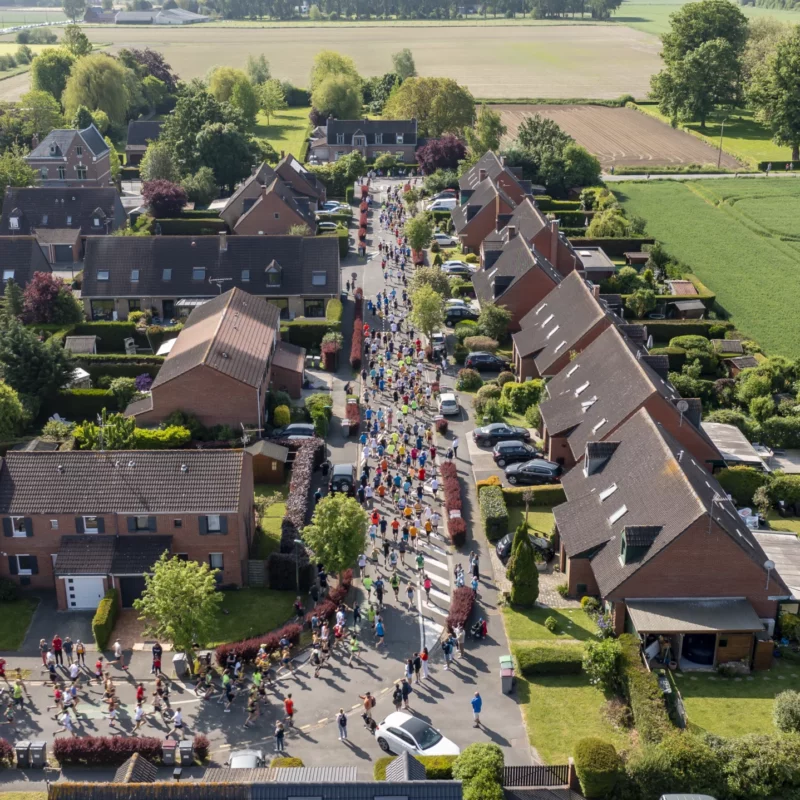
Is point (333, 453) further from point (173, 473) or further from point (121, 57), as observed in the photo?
point (121, 57)

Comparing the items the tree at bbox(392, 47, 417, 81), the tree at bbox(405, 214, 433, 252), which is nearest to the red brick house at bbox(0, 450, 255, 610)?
the tree at bbox(405, 214, 433, 252)

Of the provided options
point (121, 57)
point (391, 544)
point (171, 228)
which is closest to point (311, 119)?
point (121, 57)

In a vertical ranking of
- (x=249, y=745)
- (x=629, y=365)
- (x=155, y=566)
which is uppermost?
(x=629, y=365)

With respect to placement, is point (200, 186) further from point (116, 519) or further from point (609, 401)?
point (116, 519)

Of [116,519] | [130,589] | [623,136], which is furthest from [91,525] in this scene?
[623,136]

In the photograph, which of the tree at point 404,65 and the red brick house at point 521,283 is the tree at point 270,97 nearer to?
the tree at point 404,65

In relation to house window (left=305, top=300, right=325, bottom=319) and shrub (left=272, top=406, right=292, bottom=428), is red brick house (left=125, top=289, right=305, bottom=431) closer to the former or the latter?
shrub (left=272, top=406, right=292, bottom=428)

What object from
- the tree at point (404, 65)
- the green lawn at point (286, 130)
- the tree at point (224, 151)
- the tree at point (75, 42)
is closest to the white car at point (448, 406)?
the tree at point (224, 151)
